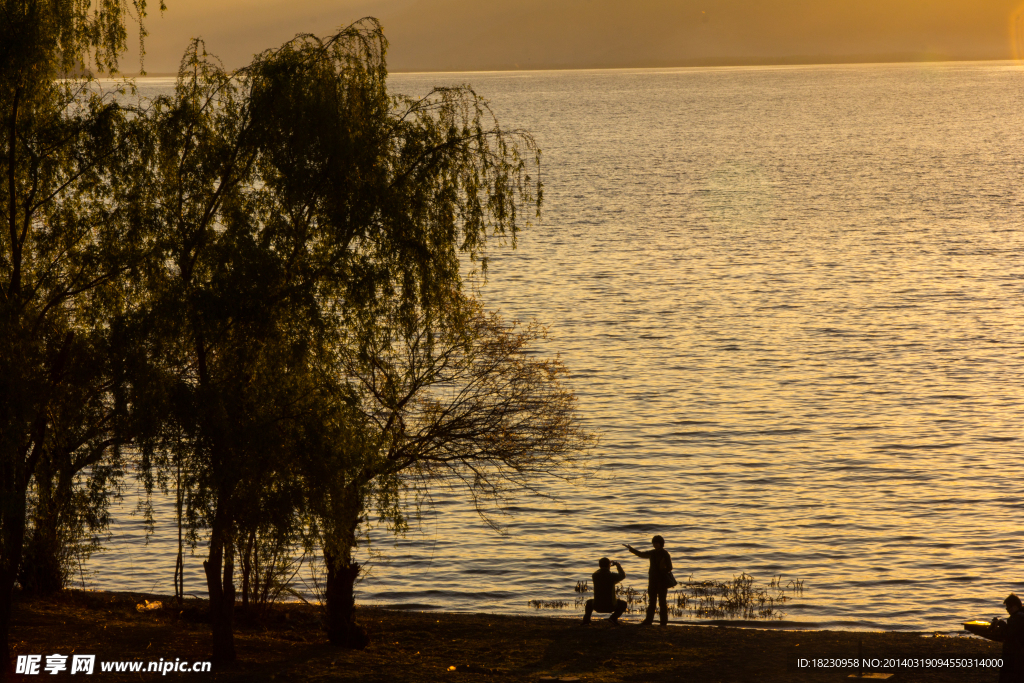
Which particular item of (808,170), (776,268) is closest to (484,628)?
(776,268)

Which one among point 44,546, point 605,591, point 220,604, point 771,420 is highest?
point 771,420

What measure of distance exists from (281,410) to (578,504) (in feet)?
81.2

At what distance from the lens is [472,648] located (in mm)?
25781

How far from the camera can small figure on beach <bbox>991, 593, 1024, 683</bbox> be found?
1892cm

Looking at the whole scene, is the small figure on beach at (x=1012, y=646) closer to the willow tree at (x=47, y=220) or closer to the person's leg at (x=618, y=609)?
the person's leg at (x=618, y=609)

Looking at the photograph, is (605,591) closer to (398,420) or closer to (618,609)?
(618,609)

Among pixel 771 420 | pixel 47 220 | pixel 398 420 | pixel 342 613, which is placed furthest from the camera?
pixel 771 420

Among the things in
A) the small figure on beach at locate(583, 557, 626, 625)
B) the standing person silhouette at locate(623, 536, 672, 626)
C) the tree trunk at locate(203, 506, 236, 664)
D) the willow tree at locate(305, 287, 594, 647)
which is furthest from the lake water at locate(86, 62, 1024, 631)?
the tree trunk at locate(203, 506, 236, 664)

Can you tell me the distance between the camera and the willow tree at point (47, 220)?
19797 mm

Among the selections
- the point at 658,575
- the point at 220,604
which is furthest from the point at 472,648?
the point at 220,604

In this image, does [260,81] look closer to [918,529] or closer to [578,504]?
[578,504]

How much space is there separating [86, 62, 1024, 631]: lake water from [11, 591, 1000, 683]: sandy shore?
6006 mm

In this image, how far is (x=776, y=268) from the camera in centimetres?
9006

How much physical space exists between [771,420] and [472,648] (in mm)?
30428
